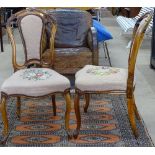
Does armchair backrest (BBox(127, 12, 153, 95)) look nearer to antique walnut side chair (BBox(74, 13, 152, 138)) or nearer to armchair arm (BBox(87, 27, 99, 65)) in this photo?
antique walnut side chair (BBox(74, 13, 152, 138))

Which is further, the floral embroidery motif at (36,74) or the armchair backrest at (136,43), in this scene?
the floral embroidery motif at (36,74)

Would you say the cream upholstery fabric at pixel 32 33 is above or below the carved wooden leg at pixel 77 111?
above

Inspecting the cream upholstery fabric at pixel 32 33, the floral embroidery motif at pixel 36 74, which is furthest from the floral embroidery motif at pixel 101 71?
the cream upholstery fabric at pixel 32 33

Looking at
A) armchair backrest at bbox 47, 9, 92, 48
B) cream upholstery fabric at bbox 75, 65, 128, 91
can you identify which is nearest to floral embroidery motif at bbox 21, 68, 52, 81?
cream upholstery fabric at bbox 75, 65, 128, 91

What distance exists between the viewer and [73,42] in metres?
4.05

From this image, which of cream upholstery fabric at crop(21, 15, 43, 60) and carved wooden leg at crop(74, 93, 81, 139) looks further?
cream upholstery fabric at crop(21, 15, 43, 60)

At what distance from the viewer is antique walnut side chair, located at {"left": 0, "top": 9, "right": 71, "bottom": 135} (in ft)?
8.47

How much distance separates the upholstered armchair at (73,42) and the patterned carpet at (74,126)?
17.8 inches

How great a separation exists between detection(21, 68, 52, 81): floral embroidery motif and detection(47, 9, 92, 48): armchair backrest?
48.2 inches

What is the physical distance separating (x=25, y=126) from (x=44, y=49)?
110 cm

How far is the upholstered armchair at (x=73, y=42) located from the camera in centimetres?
377

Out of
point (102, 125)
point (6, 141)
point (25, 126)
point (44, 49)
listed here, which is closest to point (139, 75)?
point (44, 49)

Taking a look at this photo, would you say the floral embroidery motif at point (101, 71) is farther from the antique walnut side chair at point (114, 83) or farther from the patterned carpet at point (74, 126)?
the patterned carpet at point (74, 126)
